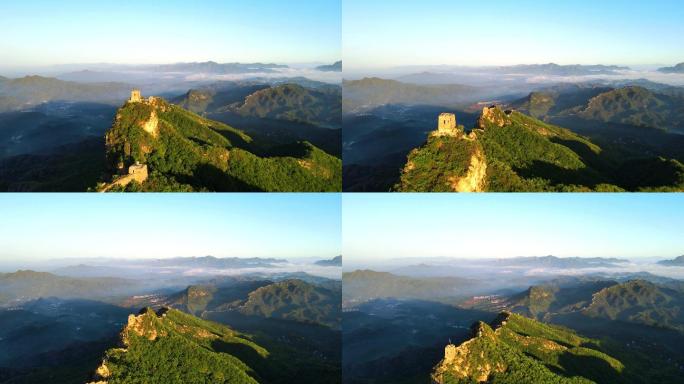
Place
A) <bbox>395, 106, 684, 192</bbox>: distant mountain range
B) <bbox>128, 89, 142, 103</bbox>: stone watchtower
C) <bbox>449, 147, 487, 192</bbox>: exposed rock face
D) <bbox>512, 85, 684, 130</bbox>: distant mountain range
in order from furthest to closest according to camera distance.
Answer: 1. <bbox>512, 85, 684, 130</bbox>: distant mountain range
2. <bbox>128, 89, 142, 103</bbox>: stone watchtower
3. <bbox>395, 106, 684, 192</bbox>: distant mountain range
4. <bbox>449, 147, 487, 192</bbox>: exposed rock face

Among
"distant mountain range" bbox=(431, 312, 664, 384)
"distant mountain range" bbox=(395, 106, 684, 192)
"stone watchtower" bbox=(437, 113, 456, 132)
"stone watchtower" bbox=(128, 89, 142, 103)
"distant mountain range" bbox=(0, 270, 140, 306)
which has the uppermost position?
"stone watchtower" bbox=(128, 89, 142, 103)

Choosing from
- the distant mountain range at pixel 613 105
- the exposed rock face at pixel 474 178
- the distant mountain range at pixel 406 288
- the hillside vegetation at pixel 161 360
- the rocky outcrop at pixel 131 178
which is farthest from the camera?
the distant mountain range at pixel 613 105

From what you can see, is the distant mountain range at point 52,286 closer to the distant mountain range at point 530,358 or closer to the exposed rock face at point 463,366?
the exposed rock face at point 463,366

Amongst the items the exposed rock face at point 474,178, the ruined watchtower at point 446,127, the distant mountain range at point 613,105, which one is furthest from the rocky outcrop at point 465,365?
the distant mountain range at point 613,105

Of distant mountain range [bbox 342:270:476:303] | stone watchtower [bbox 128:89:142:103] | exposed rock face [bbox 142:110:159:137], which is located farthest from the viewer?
distant mountain range [bbox 342:270:476:303]

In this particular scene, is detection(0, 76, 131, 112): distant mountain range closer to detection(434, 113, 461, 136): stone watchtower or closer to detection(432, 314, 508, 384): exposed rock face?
detection(434, 113, 461, 136): stone watchtower

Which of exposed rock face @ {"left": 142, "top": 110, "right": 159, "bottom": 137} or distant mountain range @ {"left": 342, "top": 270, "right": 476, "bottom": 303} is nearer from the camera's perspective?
exposed rock face @ {"left": 142, "top": 110, "right": 159, "bottom": 137}

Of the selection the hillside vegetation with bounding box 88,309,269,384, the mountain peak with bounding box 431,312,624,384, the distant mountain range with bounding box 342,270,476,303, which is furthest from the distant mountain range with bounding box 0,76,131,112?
the mountain peak with bounding box 431,312,624,384
